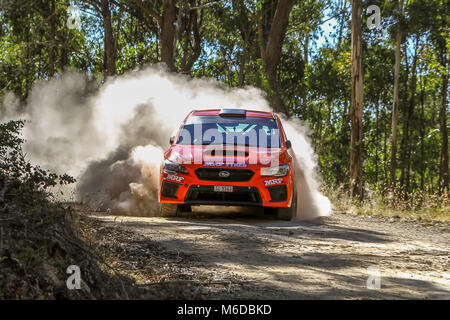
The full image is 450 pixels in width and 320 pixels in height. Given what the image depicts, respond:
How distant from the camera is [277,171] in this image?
9953 mm

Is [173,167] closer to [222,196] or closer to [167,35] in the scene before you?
[222,196]

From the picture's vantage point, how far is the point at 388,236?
9.58m

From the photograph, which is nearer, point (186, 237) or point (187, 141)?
point (186, 237)

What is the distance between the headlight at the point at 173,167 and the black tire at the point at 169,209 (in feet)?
2.13

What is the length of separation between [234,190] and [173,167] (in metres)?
1.08

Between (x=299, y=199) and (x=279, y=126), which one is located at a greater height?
(x=279, y=126)

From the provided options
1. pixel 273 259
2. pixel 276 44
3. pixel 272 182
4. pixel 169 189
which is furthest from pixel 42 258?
pixel 276 44

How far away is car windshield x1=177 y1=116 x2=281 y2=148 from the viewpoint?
1062cm

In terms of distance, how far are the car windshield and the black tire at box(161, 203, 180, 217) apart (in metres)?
1.12

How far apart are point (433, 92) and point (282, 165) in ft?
118

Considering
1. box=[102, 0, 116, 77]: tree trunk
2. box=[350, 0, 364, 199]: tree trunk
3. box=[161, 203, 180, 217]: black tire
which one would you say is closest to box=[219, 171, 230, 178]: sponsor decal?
box=[161, 203, 180, 217]: black tire

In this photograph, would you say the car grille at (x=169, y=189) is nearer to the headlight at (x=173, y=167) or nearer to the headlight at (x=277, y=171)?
the headlight at (x=173, y=167)
